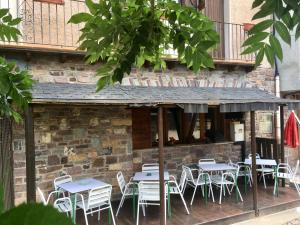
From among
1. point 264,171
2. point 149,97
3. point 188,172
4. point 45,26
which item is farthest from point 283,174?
point 45,26

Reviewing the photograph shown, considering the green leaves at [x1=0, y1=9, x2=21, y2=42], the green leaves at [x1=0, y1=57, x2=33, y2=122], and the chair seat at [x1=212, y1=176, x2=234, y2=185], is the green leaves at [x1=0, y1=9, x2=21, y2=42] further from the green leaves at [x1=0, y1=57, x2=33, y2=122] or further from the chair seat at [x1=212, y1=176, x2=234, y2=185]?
the chair seat at [x1=212, y1=176, x2=234, y2=185]

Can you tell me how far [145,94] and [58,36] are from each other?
233cm

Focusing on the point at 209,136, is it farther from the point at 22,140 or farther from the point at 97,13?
the point at 97,13

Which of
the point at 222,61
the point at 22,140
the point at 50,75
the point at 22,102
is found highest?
Result: the point at 222,61

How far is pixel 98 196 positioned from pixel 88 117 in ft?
7.55

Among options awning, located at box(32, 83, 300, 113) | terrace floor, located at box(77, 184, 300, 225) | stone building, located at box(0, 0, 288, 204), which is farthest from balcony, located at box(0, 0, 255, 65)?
Result: terrace floor, located at box(77, 184, 300, 225)

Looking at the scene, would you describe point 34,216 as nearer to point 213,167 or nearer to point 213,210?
point 213,210

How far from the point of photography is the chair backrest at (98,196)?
19.1 ft

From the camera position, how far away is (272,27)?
1.09 metres

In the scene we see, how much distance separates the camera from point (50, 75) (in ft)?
23.2

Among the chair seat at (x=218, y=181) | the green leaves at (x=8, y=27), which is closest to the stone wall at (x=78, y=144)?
the chair seat at (x=218, y=181)

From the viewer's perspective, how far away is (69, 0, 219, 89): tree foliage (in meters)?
1.52

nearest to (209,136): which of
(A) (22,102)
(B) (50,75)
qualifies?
(B) (50,75)

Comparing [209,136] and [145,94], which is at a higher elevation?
[145,94]
